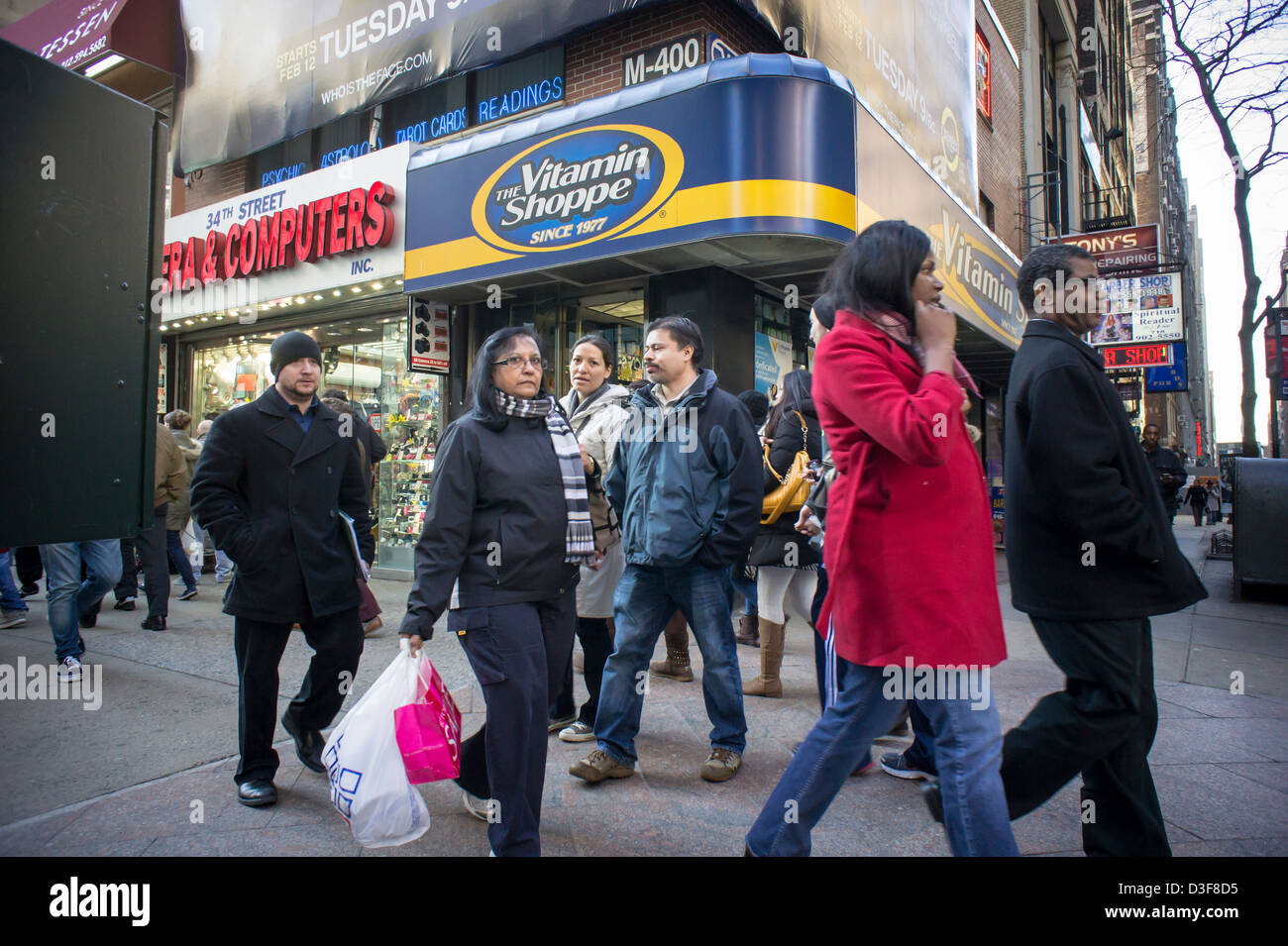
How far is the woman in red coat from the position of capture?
79.3 inches

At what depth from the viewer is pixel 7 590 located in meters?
6.67

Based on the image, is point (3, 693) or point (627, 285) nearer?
point (3, 693)

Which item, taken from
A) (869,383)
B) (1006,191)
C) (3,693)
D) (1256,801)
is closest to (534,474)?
(869,383)

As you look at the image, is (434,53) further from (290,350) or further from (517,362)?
(517,362)

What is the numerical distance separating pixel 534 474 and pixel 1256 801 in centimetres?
321

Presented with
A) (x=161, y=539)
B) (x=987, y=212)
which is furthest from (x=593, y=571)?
(x=987, y=212)

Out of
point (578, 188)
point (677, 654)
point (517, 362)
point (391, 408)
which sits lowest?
point (677, 654)

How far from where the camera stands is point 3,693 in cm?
461

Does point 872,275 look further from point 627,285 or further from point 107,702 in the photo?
→ point 627,285

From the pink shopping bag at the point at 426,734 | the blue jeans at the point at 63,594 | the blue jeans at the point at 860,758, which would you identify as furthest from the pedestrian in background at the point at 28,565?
the blue jeans at the point at 860,758

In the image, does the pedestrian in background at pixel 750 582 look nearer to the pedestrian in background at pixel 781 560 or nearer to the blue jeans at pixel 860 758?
the pedestrian in background at pixel 781 560

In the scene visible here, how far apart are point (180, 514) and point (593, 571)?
5.63 m

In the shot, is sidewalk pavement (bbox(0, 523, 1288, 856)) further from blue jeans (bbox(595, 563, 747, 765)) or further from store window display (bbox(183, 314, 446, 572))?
store window display (bbox(183, 314, 446, 572))

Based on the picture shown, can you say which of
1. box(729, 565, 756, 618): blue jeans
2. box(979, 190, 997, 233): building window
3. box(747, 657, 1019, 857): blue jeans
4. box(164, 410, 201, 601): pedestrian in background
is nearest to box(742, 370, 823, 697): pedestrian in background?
box(729, 565, 756, 618): blue jeans
